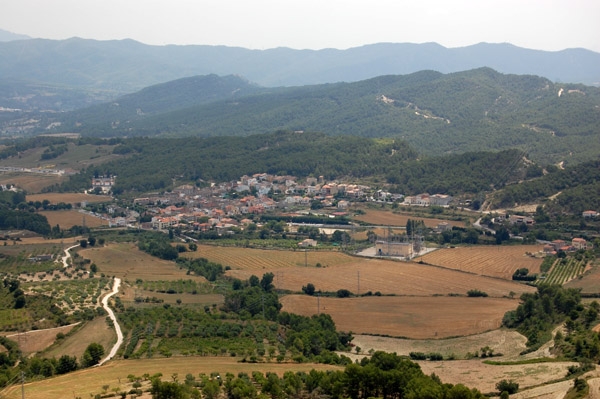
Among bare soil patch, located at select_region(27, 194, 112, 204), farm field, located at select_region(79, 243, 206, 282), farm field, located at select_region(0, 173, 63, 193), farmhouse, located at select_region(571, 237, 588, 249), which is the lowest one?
farm field, located at select_region(79, 243, 206, 282)

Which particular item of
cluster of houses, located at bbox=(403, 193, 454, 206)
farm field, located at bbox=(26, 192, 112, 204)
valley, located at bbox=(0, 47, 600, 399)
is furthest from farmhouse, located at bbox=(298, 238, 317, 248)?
farm field, located at bbox=(26, 192, 112, 204)

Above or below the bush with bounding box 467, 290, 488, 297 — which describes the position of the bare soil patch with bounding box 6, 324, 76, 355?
above

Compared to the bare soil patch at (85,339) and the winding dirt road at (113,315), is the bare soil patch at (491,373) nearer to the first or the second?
the winding dirt road at (113,315)

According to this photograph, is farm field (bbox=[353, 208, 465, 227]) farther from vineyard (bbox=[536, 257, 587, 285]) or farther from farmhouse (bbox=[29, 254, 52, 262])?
farmhouse (bbox=[29, 254, 52, 262])

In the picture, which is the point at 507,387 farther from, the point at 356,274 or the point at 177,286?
the point at 177,286

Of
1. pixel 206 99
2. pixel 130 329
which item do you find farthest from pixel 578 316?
pixel 206 99

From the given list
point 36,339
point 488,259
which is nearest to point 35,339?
point 36,339

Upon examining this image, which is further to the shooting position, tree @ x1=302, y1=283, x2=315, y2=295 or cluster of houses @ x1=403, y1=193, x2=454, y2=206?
cluster of houses @ x1=403, y1=193, x2=454, y2=206

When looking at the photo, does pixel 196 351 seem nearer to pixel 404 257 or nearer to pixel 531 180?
pixel 404 257
